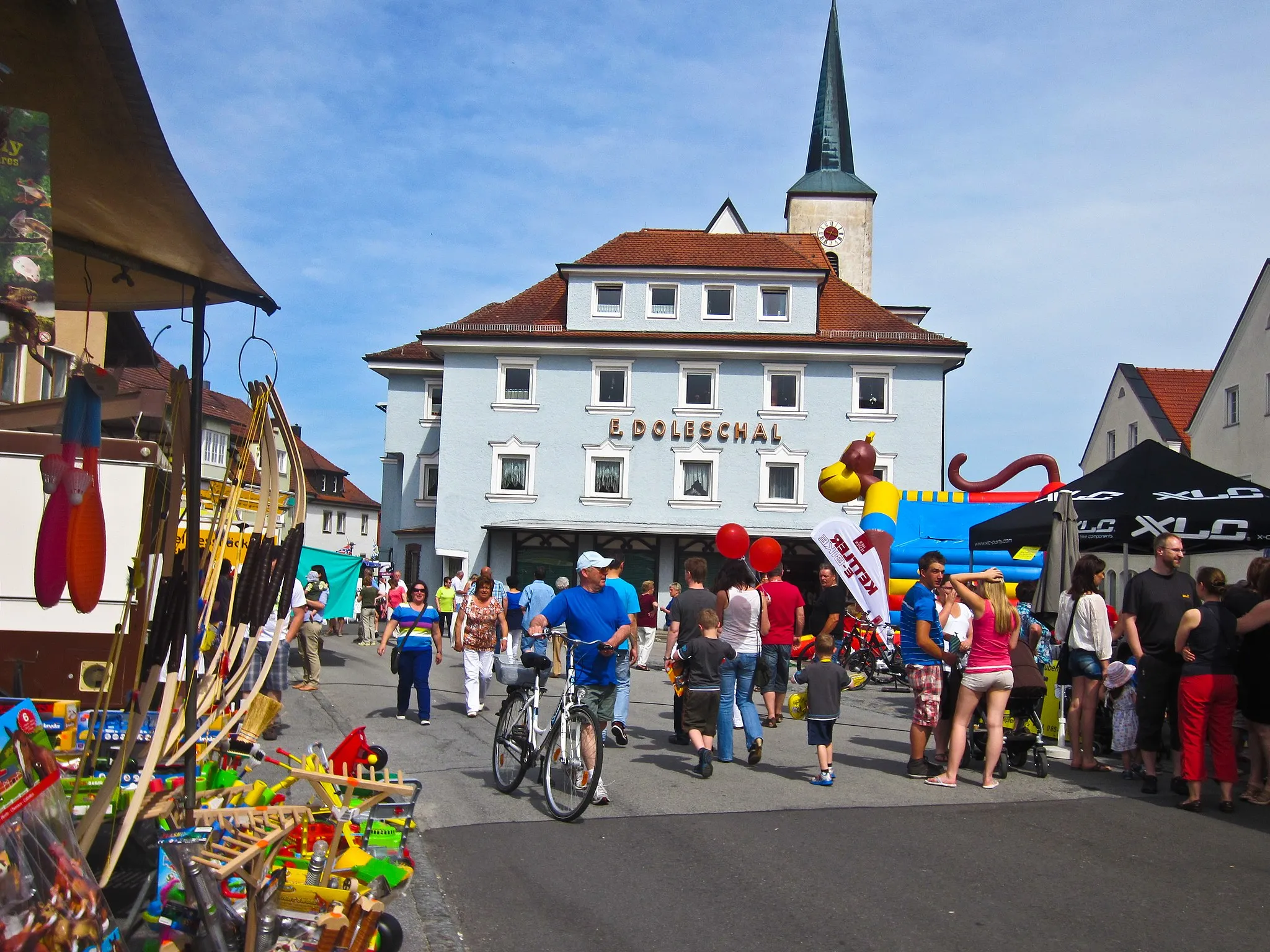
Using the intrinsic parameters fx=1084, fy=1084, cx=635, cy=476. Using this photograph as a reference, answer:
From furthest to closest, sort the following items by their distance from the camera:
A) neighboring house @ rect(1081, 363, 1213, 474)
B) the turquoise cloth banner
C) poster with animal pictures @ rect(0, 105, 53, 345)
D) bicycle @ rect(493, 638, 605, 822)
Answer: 1. neighboring house @ rect(1081, 363, 1213, 474)
2. the turquoise cloth banner
3. bicycle @ rect(493, 638, 605, 822)
4. poster with animal pictures @ rect(0, 105, 53, 345)

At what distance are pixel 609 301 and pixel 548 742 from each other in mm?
29003

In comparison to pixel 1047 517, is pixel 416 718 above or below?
below

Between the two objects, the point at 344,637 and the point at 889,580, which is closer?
the point at 889,580

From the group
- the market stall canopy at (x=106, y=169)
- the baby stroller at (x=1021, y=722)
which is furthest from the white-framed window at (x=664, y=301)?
the market stall canopy at (x=106, y=169)

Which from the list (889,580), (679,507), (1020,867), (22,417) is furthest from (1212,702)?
(679,507)

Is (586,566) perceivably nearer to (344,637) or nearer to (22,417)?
(22,417)

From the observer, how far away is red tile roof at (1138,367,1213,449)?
4072 cm

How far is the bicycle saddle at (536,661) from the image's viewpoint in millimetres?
8328

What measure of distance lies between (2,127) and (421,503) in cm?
3752

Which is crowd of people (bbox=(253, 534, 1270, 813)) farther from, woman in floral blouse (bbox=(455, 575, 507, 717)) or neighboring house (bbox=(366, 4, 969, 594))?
neighboring house (bbox=(366, 4, 969, 594))

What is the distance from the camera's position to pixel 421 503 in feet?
131

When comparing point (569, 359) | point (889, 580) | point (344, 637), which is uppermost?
point (569, 359)

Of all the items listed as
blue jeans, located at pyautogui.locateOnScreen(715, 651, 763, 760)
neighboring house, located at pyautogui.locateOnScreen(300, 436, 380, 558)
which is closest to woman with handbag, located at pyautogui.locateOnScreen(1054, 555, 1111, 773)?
blue jeans, located at pyautogui.locateOnScreen(715, 651, 763, 760)

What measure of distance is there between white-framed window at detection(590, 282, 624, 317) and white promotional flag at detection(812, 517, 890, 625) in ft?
63.4
